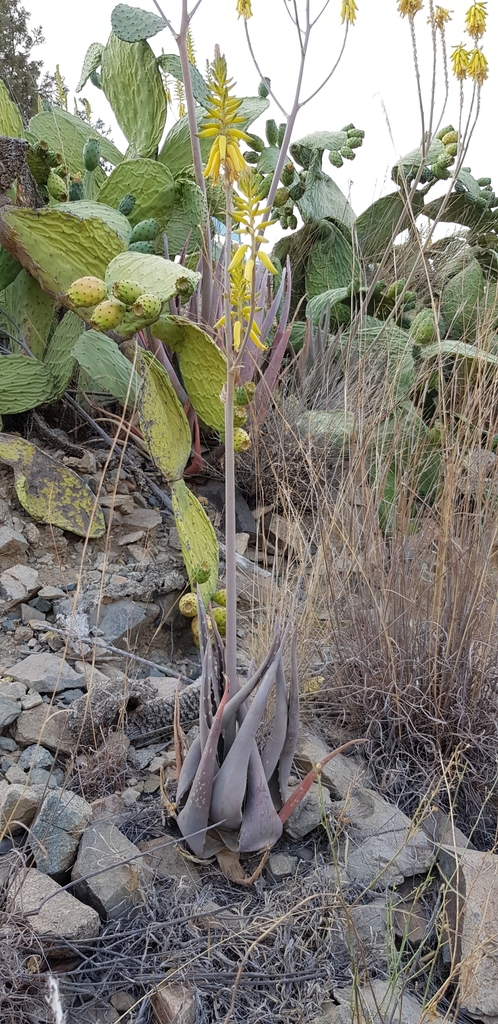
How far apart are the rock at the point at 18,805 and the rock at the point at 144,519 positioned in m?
0.99

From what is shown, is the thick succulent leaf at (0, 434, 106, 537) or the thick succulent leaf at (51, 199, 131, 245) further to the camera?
the thick succulent leaf at (51, 199, 131, 245)

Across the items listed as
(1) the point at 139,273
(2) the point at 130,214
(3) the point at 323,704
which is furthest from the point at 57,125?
(3) the point at 323,704

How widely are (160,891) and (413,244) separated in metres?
2.56

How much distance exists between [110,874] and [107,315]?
1131 millimetres

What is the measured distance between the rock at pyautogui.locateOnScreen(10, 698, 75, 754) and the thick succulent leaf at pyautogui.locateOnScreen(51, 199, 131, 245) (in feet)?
4.08

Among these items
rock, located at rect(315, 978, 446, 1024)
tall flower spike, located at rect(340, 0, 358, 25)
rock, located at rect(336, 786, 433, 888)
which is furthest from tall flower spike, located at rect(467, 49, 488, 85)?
rock, located at rect(315, 978, 446, 1024)

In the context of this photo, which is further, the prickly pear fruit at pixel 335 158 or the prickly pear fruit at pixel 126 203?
the prickly pear fruit at pixel 335 158

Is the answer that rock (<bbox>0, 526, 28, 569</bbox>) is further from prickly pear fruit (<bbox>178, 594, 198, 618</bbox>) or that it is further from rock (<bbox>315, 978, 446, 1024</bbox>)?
rock (<bbox>315, 978, 446, 1024</bbox>)

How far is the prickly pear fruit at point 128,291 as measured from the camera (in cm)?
171

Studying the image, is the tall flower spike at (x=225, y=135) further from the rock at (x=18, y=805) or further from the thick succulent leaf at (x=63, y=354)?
the thick succulent leaf at (x=63, y=354)

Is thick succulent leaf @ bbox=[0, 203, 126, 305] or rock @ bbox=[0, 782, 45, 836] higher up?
thick succulent leaf @ bbox=[0, 203, 126, 305]

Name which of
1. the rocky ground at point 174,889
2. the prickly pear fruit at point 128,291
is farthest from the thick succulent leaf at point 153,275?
the rocky ground at point 174,889

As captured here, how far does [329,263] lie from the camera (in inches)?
131

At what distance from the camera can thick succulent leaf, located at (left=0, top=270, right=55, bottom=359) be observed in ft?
7.20
